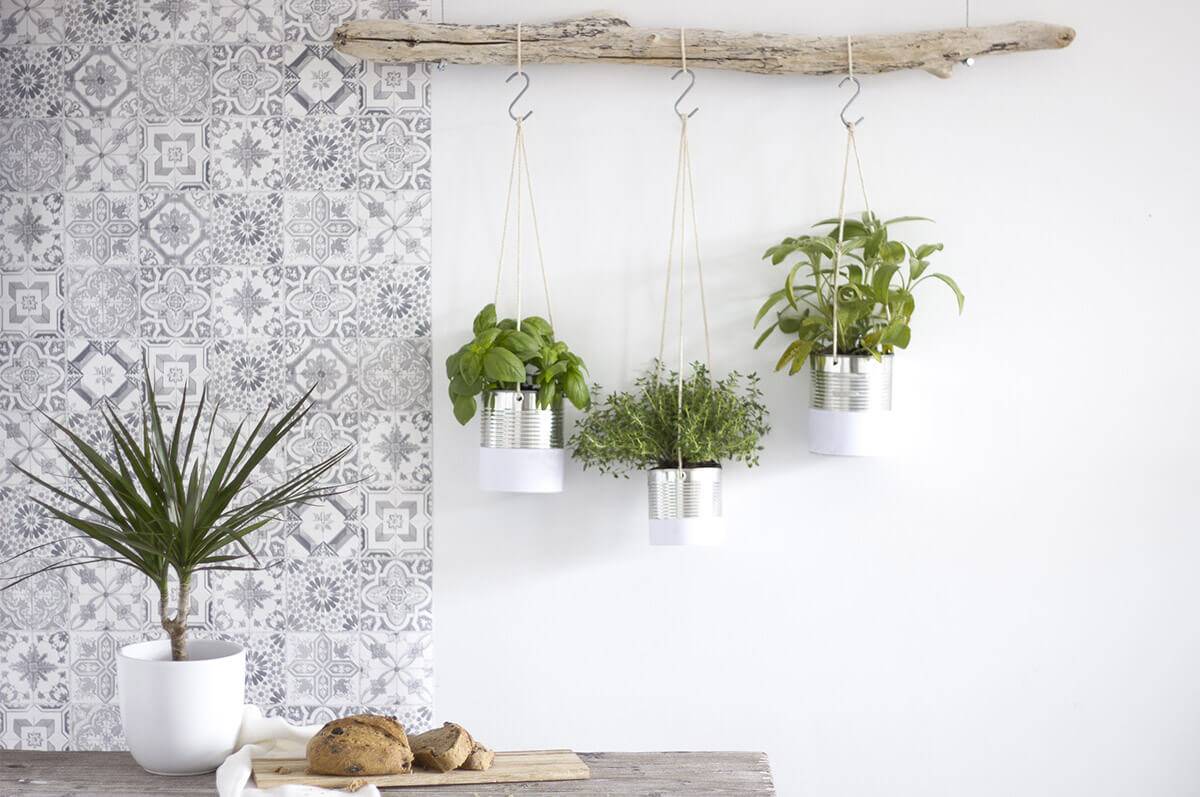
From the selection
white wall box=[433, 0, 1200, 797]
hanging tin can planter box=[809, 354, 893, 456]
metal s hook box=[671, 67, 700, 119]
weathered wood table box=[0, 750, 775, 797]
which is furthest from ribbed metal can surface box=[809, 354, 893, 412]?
weathered wood table box=[0, 750, 775, 797]

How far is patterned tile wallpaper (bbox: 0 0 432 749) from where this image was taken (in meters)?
2.09

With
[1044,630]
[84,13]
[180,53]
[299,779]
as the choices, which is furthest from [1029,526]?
[84,13]

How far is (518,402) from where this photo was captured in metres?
1.92

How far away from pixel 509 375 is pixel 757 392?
20.2 inches

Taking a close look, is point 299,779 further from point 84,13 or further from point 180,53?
point 84,13

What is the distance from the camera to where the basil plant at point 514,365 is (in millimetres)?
1886

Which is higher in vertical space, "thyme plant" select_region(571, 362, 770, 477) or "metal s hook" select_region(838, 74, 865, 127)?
"metal s hook" select_region(838, 74, 865, 127)

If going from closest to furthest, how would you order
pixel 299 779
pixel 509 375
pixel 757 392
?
pixel 299 779 < pixel 509 375 < pixel 757 392

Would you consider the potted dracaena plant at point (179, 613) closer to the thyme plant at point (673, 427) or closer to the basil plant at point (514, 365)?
the basil plant at point (514, 365)

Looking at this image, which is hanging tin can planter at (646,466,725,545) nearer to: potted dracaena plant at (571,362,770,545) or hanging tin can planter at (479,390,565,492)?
potted dracaena plant at (571,362,770,545)

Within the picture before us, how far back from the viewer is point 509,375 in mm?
1865

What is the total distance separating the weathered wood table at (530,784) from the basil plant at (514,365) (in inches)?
27.1

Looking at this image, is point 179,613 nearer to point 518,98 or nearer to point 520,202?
point 520,202

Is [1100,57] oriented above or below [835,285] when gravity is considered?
above
